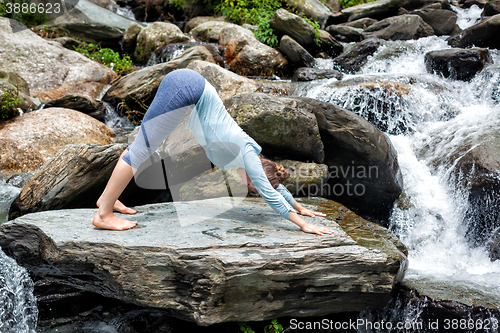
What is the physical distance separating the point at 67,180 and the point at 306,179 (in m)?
3.15

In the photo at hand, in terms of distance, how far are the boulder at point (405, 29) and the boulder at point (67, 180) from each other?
1154cm

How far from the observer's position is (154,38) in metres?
11.3

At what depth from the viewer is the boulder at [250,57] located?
9.84 meters

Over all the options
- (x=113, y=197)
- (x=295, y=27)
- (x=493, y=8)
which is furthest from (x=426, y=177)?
(x=493, y=8)

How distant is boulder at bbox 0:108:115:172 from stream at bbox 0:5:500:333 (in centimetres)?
44

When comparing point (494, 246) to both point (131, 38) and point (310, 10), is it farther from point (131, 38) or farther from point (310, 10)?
point (310, 10)

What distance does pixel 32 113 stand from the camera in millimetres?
6285

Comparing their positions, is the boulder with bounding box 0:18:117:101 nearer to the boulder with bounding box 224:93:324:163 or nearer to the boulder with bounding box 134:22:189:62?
the boulder with bounding box 134:22:189:62

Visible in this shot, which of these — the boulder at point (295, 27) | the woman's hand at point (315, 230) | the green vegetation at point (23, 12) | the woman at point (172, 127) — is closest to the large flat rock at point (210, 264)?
the woman's hand at point (315, 230)

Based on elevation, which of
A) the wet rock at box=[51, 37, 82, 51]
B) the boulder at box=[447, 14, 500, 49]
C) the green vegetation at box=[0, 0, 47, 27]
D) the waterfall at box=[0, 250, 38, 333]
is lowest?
the waterfall at box=[0, 250, 38, 333]

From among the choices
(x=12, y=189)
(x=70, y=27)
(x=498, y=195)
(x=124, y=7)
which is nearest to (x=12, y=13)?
(x=70, y=27)

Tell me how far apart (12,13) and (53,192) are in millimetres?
10845

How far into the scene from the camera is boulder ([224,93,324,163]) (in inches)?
178

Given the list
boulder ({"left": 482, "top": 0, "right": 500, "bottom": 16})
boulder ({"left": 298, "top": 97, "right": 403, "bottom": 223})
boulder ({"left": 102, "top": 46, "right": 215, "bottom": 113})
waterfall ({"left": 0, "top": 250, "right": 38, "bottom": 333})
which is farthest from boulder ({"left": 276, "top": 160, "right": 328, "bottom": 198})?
boulder ({"left": 482, "top": 0, "right": 500, "bottom": 16})
